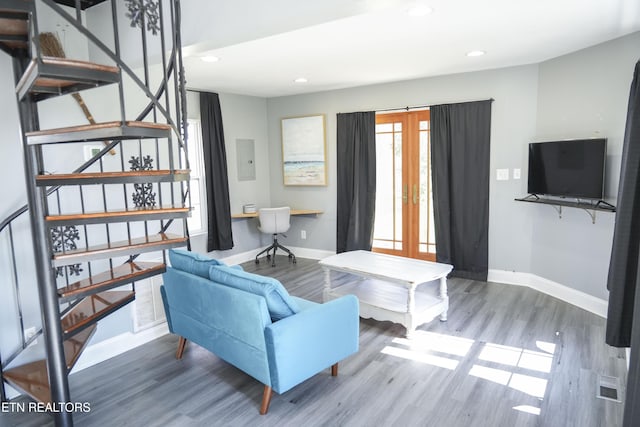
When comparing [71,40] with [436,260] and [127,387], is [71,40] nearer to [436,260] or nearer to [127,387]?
[127,387]

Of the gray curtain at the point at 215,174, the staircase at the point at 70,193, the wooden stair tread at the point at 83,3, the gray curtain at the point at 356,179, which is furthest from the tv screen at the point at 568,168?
the wooden stair tread at the point at 83,3

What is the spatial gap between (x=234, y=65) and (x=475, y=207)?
326 cm

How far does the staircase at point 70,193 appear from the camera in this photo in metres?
1.90

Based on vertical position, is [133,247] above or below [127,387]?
above

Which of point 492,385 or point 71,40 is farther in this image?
point 71,40

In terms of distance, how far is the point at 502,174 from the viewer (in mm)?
4820

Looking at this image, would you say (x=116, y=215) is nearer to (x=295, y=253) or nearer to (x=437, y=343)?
(x=437, y=343)

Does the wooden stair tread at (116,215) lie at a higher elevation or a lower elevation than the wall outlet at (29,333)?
higher

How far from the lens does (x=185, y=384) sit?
A: 2908 millimetres

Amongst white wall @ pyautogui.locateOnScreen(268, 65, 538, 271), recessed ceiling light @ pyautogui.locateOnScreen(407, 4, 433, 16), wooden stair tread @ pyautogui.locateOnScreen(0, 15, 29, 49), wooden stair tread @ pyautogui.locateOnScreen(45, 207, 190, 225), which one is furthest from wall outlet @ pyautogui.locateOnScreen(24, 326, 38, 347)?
white wall @ pyautogui.locateOnScreen(268, 65, 538, 271)

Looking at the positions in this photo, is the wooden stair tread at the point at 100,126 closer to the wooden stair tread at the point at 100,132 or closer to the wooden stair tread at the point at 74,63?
the wooden stair tread at the point at 100,132

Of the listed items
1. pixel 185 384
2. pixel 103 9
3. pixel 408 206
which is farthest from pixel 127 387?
pixel 408 206

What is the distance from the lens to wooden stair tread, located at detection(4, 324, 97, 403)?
7.84 ft

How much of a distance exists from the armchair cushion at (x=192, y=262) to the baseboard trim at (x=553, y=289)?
3547 millimetres
